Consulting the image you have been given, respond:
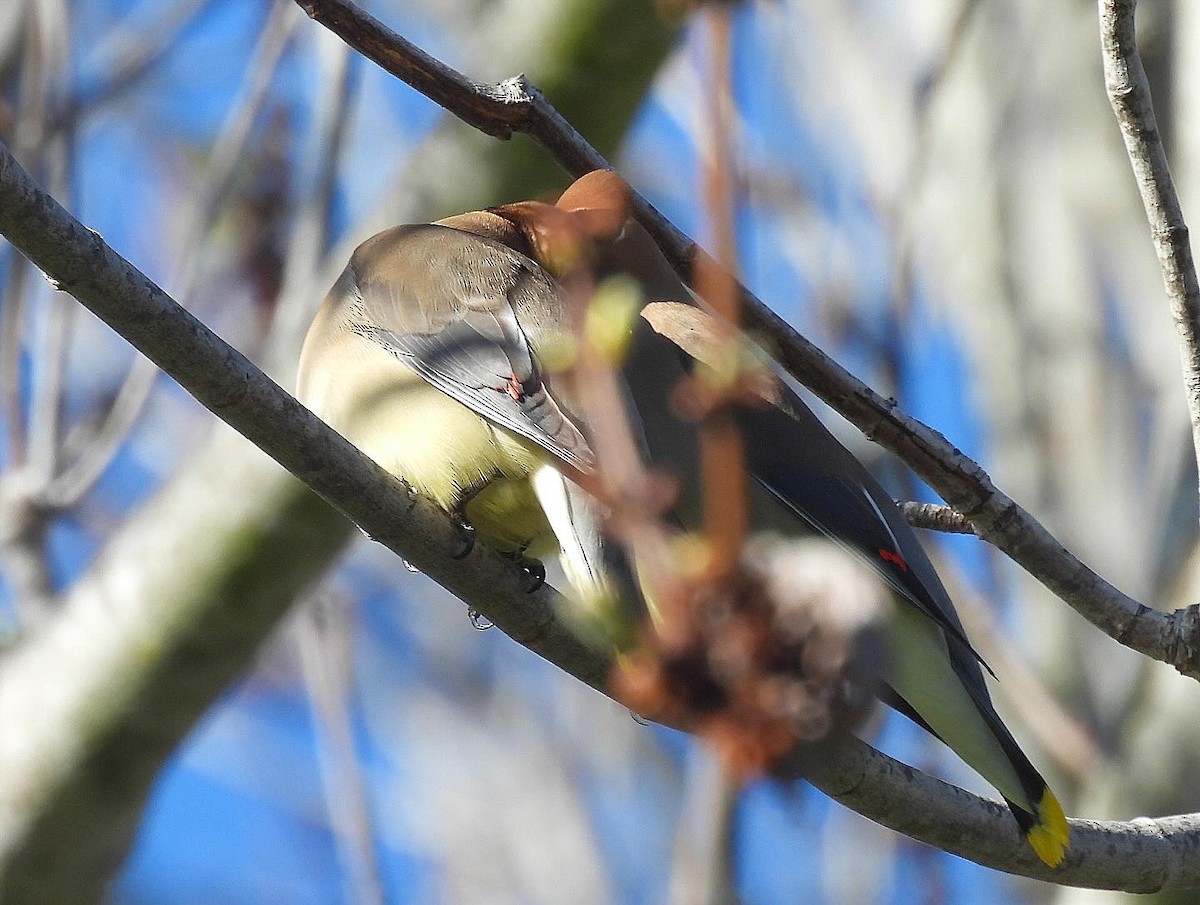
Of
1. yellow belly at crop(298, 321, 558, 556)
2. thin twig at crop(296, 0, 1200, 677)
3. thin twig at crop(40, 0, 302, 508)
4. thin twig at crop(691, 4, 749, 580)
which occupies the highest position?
thin twig at crop(40, 0, 302, 508)

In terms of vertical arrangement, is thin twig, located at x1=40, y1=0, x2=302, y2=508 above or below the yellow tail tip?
above

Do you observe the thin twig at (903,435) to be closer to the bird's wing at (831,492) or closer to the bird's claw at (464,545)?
the bird's wing at (831,492)

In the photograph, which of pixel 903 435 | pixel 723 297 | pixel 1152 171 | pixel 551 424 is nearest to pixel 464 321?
pixel 551 424

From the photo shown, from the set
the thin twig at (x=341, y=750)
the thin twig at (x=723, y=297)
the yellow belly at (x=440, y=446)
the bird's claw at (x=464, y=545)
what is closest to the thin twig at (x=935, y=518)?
the yellow belly at (x=440, y=446)

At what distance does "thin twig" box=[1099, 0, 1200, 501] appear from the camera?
2.30 meters

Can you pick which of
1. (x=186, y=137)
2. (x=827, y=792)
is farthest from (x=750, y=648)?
(x=186, y=137)

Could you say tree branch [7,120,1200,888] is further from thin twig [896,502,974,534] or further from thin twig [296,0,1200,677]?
thin twig [896,502,974,534]

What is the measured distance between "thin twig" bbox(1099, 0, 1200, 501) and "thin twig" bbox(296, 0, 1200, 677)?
1.02ft

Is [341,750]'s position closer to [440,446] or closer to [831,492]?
[440,446]

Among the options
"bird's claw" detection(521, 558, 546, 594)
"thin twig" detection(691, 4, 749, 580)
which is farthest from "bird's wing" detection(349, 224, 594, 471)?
"thin twig" detection(691, 4, 749, 580)

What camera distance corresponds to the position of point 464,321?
122 inches

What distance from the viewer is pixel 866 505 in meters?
3.19

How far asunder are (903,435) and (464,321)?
2.88ft

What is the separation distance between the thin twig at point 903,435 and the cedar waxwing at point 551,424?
149mm
